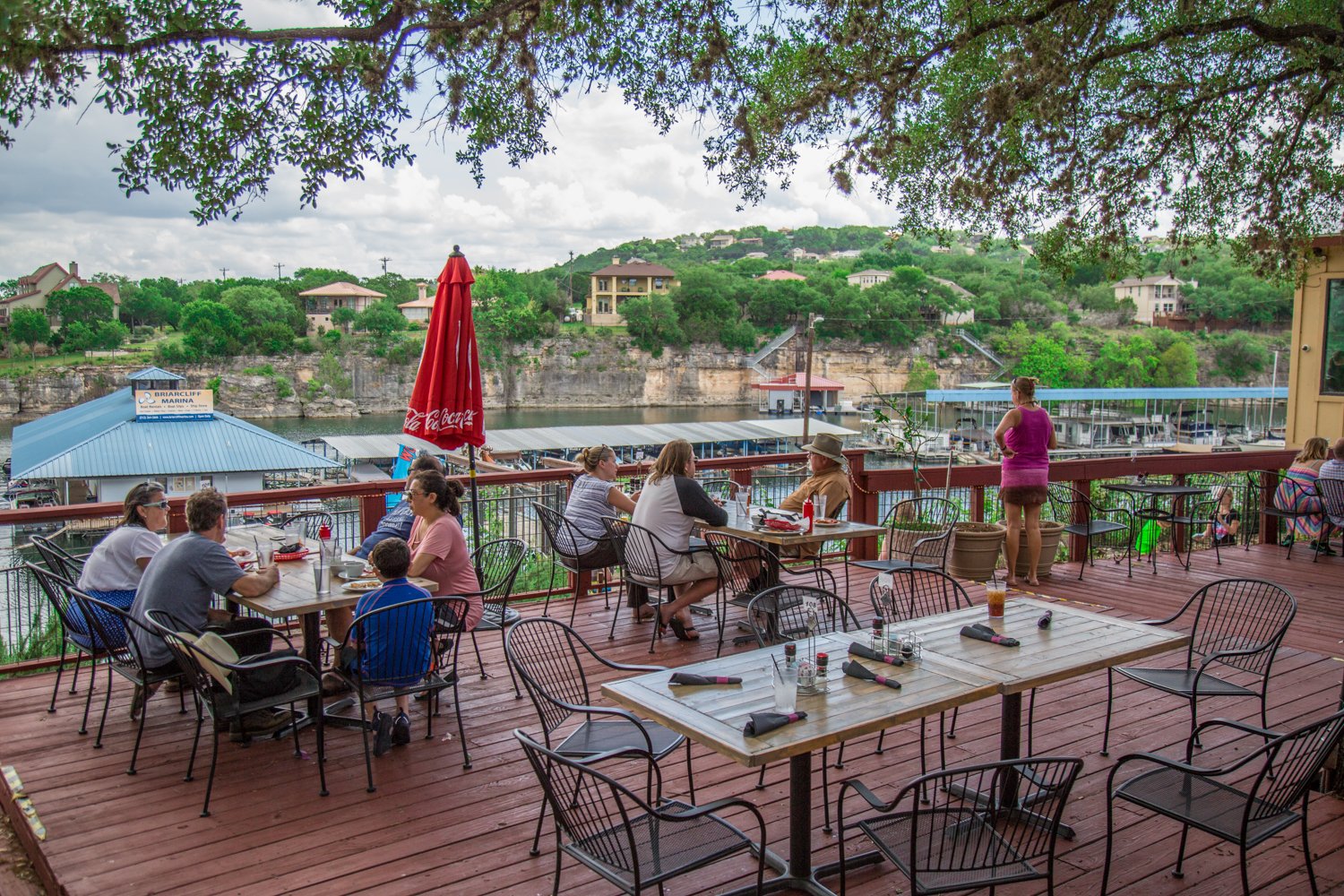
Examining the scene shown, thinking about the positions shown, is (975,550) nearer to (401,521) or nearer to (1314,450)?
(1314,450)

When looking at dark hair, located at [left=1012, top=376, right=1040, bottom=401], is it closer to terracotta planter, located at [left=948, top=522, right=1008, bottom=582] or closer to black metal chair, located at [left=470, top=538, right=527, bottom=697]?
terracotta planter, located at [left=948, top=522, right=1008, bottom=582]

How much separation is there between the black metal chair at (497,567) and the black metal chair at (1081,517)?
4.65m

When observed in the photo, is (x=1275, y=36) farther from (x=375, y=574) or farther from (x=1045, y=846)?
(x=375, y=574)

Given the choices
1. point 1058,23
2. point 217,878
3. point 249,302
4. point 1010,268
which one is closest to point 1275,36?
point 1058,23

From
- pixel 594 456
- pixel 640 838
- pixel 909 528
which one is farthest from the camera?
pixel 909 528

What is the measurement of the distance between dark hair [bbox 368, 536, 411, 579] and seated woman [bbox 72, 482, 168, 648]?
1.35 meters

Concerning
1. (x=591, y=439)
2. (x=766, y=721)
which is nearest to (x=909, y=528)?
(x=766, y=721)

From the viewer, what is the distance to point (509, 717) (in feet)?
15.7

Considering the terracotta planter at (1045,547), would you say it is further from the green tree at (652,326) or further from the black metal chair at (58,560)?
the green tree at (652,326)

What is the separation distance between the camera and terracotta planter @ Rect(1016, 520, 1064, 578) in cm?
767

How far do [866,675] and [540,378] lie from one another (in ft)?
276

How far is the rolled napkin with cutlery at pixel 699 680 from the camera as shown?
3.15m

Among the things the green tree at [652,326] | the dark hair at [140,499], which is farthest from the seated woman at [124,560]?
the green tree at [652,326]

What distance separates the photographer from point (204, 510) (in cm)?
420
